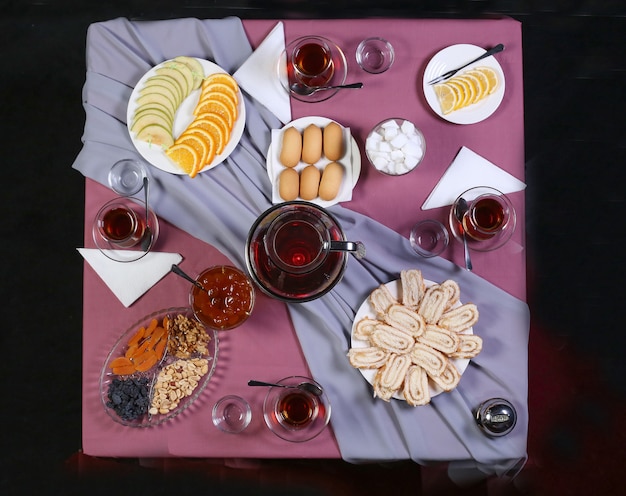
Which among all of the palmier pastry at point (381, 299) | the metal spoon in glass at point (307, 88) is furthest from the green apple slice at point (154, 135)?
the palmier pastry at point (381, 299)

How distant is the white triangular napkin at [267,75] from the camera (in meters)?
1.52

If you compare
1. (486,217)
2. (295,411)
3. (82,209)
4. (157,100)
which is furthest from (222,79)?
(82,209)

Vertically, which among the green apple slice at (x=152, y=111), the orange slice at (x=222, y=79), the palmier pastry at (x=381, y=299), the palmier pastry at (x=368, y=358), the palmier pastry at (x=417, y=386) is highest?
the orange slice at (x=222, y=79)

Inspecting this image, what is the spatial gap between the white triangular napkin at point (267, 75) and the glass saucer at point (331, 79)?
0.01m

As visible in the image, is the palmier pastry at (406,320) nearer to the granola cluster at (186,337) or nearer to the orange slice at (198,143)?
the granola cluster at (186,337)

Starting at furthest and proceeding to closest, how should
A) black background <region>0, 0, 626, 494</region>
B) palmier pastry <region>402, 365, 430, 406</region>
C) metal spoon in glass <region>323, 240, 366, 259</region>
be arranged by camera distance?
black background <region>0, 0, 626, 494</region> → palmier pastry <region>402, 365, 430, 406</region> → metal spoon in glass <region>323, 240, 366, 259</region>

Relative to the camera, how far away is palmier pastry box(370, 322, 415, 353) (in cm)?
145

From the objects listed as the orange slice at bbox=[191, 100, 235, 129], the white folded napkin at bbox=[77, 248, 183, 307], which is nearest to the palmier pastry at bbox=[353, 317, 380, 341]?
the white folded napkin at bbox=[77, 248, 183, 307]

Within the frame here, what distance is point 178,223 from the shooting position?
1534 mm

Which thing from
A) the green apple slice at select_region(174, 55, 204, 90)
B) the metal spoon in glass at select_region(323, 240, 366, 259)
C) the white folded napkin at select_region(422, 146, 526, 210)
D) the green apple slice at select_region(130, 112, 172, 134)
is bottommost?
the metal spoon in glass at select_region(323, 240, 366, 259)

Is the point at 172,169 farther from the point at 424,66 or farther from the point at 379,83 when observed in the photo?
the point at 424,66

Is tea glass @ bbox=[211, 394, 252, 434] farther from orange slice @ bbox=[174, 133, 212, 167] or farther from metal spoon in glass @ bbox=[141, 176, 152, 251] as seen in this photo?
orange slice @ bbox=[174, 133, 212, 167]

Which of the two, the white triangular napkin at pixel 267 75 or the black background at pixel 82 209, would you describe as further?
the black background at pixel 82 209

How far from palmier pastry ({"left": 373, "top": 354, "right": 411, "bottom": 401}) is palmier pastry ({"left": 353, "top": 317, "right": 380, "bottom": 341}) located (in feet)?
0.25
